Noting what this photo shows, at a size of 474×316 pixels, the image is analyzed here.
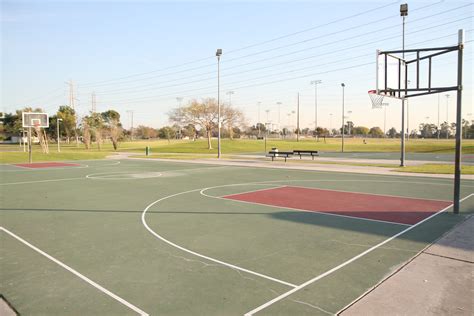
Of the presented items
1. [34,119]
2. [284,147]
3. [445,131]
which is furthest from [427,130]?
[34,119]

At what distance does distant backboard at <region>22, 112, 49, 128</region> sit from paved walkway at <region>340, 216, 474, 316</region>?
36659 millimetres

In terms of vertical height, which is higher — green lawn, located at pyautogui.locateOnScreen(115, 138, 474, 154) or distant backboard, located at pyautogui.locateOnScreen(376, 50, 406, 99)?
distant backboard, located at pyautogui.locateOnScreen(376, 50, 406, 99)

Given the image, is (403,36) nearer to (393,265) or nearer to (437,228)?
(437,228)

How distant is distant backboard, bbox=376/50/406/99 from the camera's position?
13.5 m

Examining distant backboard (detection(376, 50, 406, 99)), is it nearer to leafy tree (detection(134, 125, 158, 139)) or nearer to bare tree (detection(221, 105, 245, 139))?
bare tree (detection(221, 105, 245, 139))

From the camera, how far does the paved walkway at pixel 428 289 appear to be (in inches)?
179

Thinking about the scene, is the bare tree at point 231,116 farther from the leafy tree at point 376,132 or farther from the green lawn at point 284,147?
the leafy tree at point 376,132

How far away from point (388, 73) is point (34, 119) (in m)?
35.3

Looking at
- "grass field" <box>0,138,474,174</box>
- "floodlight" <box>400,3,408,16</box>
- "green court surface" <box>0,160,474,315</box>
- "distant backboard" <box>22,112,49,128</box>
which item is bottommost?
"green court surface" <box>0,160,474,315</box>

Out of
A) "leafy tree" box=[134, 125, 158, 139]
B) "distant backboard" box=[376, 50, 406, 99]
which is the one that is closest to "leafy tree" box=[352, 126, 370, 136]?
"leafy tree" box=[134, 125, 158, 139]

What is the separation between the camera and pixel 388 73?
1378cm

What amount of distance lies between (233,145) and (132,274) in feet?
195

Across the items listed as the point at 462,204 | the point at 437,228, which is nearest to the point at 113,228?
the point at 437,228

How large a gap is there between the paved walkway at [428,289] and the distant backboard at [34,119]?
36659mm
